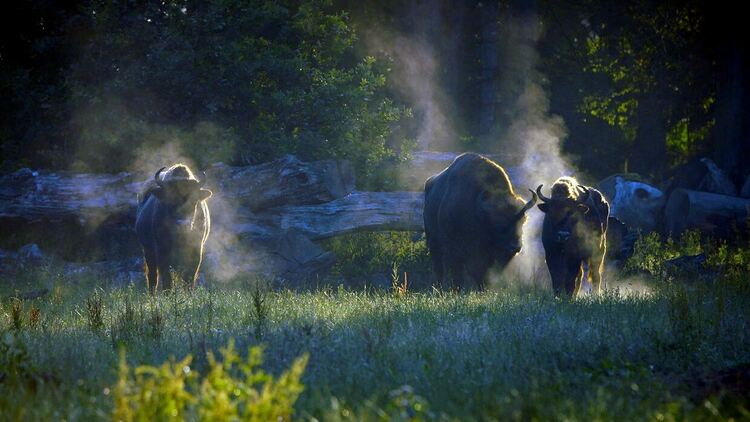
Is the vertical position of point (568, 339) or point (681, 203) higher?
point (568, 339)

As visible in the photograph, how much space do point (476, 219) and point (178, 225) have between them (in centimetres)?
488

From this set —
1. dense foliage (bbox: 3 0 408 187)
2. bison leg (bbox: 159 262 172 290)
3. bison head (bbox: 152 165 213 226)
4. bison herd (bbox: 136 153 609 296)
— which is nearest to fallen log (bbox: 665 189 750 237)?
bison herd (bbox: 136 153 609 296)

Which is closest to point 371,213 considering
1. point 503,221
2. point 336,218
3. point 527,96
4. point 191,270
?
point 336,218

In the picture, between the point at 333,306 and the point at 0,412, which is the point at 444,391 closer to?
the point at 0,412

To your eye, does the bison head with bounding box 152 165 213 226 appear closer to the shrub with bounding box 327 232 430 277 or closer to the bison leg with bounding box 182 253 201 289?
the bison leg with bounding box 182 253 201 289

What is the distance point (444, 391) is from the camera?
601 cm

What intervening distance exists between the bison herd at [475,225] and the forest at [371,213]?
0.05 meters

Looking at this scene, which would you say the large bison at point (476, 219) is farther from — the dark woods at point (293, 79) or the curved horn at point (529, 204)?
→ the dark woods at point (293, 79)

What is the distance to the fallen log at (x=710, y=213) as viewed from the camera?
2039 cm

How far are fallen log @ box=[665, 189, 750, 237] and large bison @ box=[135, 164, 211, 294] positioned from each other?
11.4 meters

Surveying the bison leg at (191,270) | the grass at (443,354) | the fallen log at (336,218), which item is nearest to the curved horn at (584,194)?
the grass at (443,354)

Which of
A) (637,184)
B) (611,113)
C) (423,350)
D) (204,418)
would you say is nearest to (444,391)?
(423,350)

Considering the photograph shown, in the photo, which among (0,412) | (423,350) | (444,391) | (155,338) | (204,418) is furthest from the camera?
(155,338)

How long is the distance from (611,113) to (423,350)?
2660 cm
